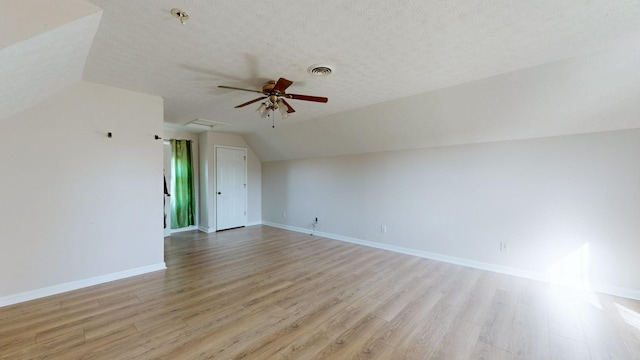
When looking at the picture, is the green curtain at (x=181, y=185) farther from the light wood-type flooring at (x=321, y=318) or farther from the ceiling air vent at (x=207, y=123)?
the light wood-type flooring at (x=321, y=318)

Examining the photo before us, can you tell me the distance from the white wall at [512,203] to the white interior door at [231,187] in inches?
109

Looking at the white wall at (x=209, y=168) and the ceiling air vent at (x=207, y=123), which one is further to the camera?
the white wall at (x=209, y=168)

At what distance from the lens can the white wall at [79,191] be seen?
257 cm

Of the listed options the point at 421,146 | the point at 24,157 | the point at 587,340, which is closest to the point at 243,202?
the point at 24,157

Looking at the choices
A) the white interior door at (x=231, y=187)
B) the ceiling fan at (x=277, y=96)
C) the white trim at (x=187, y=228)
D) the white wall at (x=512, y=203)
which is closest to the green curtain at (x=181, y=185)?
the white trim at (x=187, y=228)

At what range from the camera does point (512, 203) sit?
3.41 metres

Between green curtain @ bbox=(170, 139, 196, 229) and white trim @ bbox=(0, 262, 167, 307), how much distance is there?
2.71 metres

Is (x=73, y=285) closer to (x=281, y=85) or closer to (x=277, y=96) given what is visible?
(x=277, y=96)

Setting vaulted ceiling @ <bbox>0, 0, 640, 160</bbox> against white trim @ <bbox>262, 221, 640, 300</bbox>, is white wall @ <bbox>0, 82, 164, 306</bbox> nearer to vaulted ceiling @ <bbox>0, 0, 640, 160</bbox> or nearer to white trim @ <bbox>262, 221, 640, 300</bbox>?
vaulted ceiling @ <bbox>0, 0, 640, 160</bbox>

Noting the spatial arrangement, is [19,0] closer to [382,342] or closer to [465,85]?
[382,342]

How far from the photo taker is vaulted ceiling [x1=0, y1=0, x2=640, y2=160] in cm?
167

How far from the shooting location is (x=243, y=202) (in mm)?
6605

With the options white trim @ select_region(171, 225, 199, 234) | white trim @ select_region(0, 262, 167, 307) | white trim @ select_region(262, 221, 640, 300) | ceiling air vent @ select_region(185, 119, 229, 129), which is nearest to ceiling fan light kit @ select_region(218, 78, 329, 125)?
ceiling air vent @ select_region(185, 119, 229, 129)

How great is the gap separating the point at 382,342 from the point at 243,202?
5362mm
